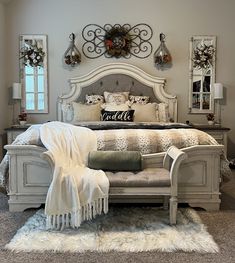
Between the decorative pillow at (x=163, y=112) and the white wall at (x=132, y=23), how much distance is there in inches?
20.4

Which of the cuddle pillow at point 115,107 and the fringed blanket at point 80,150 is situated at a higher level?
the cuddle pillow at point 115,107

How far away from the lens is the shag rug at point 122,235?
104 inches


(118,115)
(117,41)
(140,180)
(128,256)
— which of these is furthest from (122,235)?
(117,41)

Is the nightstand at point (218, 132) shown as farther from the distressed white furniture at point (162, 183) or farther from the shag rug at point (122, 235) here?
the distressed white furniture at point (162, 183)

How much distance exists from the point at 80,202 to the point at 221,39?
4.29 m

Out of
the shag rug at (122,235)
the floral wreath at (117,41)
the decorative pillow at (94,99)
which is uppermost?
the floral wreath at (117,41)

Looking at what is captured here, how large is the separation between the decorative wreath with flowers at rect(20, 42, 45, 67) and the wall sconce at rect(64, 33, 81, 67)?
0.42 m

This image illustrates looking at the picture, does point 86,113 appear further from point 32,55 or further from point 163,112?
point 32,55

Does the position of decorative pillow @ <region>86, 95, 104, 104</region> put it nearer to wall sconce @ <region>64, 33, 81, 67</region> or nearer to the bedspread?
wall sconce @ <region>64, 33, 81, 67</region>

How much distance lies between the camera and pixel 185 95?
6121 millimetres

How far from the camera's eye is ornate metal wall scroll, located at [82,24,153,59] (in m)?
5.97

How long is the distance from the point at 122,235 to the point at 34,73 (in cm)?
397

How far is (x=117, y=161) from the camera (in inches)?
129

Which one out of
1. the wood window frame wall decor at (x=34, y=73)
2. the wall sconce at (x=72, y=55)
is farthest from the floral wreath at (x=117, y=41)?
the wood window frame wall decor at (x=34, y=73)
